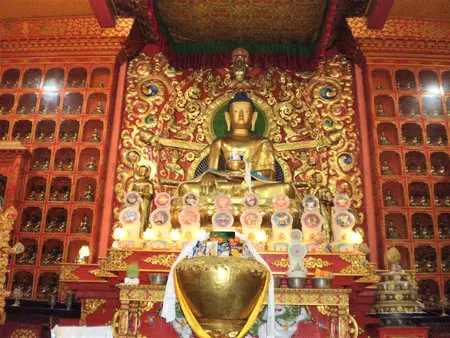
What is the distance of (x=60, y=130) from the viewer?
619cm

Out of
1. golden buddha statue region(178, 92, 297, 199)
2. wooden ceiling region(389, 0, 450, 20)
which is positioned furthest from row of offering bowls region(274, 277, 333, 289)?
wooden ceiling region(389, 0, 450, 20)

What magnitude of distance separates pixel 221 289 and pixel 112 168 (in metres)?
3.57

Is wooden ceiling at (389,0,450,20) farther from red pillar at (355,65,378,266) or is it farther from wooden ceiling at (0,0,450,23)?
red pillar at (355,65,378,266)

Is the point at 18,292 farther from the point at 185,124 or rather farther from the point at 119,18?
the point at 119,18

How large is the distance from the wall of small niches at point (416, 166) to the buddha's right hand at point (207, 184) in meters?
1.87

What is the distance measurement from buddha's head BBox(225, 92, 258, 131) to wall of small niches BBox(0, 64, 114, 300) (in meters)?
1.53

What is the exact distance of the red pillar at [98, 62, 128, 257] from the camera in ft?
18.3

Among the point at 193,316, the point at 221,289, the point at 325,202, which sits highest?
the point at 325,202

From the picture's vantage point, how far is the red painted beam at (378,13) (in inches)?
219

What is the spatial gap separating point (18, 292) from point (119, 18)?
3.43m

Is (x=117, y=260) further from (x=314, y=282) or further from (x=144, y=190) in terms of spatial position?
(x=314, y=282)

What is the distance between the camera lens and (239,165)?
19.3 ft

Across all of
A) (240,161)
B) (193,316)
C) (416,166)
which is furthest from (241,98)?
(193,316)

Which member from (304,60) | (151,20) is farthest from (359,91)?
(151,20)
